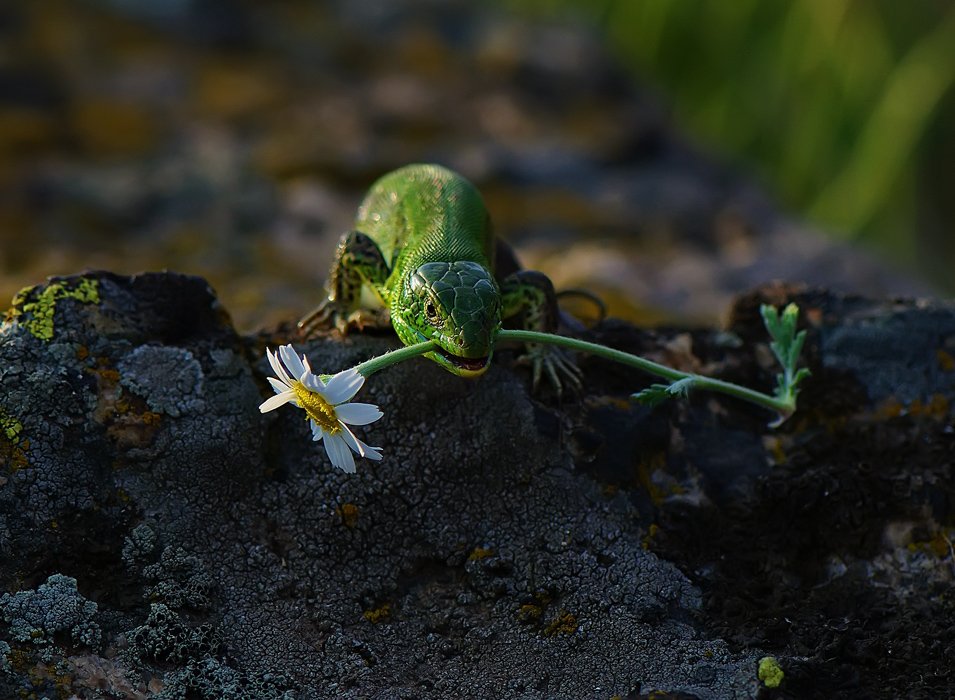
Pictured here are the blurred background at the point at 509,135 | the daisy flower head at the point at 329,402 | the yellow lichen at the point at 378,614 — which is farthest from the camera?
the blurred background at the point at 509,135

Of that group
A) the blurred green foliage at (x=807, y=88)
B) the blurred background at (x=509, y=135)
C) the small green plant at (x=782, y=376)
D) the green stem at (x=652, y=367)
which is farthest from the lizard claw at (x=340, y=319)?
the blurred green foliage at (x=807, y=88)

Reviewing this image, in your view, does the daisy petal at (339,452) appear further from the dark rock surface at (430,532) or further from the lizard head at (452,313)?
the lizard head at (452,313)

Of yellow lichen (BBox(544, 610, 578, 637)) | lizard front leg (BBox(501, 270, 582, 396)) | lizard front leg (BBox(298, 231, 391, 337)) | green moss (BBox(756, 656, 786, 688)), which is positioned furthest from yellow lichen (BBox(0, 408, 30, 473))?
green moss (BBox(756, 656, 786, 688))

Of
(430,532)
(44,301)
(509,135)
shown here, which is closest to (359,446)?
(430,532)

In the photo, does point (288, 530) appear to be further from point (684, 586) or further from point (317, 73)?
point (317, 73)

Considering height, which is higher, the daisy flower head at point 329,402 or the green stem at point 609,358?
the green stem at point 609,358

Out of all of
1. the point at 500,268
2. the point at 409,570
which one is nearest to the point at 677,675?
the point at 409,570
